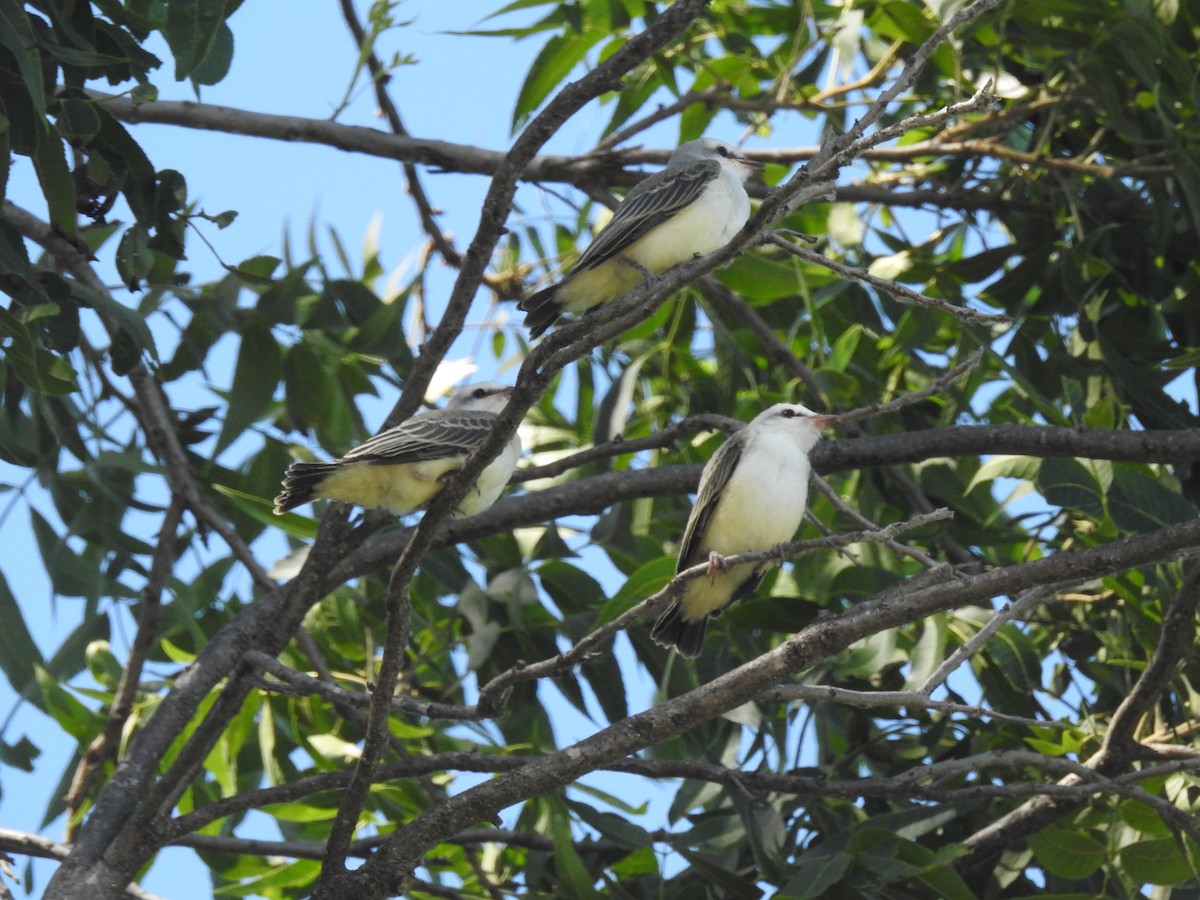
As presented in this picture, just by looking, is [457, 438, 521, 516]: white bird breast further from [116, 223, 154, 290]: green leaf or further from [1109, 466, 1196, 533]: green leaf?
[1109, 466, 1196, 533]: green leaf

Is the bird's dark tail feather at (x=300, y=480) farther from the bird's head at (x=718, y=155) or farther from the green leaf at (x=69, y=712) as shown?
the bird's head at (x=718, y=155)

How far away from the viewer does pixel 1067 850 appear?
15.5ft

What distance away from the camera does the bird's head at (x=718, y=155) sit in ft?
21.4

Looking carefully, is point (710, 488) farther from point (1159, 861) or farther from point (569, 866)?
point (1159, 861)

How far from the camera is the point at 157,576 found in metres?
5.60

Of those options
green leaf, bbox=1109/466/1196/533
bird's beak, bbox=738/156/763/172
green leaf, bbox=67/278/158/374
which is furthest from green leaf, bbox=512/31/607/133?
green leaf, bbox=1109/466/1196/533

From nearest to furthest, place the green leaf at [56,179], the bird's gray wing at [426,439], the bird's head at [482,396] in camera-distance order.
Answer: the green leaf at [56,179] → the bird's gray wing at [426,439] → the bird's head at [482,396]

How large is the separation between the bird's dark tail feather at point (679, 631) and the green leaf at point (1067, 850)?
1.37 meters

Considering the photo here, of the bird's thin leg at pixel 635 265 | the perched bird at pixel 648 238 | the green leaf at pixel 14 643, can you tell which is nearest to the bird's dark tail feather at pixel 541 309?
the perched bird at pixel 648 238

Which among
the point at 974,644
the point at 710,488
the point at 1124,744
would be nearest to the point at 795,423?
the point at 710,488

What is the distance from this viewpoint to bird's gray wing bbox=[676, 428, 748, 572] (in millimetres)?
5520

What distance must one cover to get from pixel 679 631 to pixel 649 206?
1709 mm

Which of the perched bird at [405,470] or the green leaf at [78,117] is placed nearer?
the green leaf at [78,117]

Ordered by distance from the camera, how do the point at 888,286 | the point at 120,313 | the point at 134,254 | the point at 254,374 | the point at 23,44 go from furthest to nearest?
the point at 254,374
the point at 134,254
the point at 120,313
the point at 888,286
the point at 23,44
